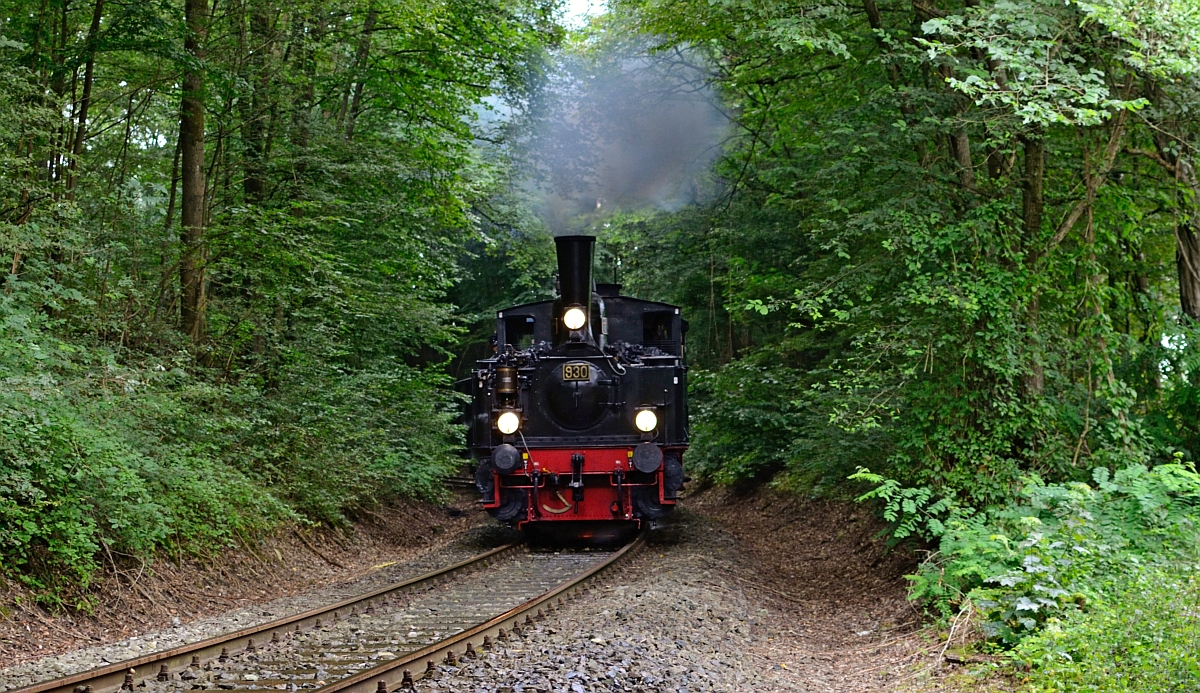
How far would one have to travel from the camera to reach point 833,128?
945 centimetres

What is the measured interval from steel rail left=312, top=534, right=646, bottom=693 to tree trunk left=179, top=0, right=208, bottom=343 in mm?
5555

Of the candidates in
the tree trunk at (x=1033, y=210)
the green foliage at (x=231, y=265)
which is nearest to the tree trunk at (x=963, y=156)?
the tree trunk at (x=1033, y=210)

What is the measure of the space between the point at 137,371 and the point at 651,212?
10918 millimetres

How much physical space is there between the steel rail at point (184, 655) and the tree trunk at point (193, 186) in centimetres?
463

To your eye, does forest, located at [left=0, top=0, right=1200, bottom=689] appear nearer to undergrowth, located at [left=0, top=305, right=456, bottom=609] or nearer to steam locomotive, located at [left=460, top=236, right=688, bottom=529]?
undergrowth, located at [left=0, top=305, right=456, bottom=609]

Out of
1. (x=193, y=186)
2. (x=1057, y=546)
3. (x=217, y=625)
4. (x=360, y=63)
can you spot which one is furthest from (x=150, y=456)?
(x=360, y=63)

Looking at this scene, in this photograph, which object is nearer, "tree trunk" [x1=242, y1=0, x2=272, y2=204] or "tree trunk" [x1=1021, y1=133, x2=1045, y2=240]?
"tree trunk" [x1=1021, y1=133, x2=1045, y2=240]

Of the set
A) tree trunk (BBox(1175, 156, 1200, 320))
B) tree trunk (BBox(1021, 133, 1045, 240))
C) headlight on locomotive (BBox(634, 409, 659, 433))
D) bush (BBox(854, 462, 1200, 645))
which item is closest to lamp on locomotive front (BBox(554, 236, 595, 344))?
headlight on locomotive (BBox(634, 409, 659, 433))

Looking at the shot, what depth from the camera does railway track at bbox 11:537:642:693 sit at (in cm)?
528

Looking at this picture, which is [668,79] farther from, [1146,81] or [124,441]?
[124,441]

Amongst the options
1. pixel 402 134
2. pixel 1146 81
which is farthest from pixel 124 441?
pixel 402 134

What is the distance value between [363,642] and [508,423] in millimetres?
5016

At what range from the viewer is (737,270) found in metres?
15.8

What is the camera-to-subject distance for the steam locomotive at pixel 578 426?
11.5 meters
